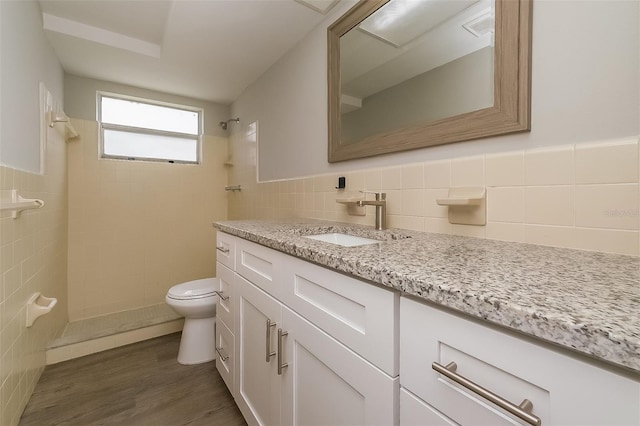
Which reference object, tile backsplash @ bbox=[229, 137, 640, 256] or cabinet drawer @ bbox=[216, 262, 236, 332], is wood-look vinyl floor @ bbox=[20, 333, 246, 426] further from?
tile backsplash @ bbox=[229, 137, 640, 256]

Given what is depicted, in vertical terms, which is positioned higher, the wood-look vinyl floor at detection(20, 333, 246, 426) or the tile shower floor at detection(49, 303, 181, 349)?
the tile shower floor at detection(49, 303, 181, 349)

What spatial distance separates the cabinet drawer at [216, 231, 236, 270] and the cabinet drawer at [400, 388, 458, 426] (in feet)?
3.34

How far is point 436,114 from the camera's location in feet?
3.66

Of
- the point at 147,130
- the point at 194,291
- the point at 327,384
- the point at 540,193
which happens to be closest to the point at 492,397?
the point at 327,384

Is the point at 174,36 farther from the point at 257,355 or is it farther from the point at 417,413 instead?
the point at 417,413

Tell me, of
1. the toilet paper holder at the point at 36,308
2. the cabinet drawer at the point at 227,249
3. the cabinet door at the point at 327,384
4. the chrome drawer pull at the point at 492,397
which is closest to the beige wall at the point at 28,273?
the toilet paper holder at the point at 36,308

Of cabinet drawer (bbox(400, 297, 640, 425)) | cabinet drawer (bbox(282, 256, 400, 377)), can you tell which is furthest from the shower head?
cabinet drawer (bbox(400, 297, 640, 425))

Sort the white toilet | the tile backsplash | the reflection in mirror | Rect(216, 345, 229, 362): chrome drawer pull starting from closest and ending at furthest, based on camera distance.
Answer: the tile backsplash, the reflection in mirror, Rect(216, 345, 229, 362): chrome drawer pull, the white toilet

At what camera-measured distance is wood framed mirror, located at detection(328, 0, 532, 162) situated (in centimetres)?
90

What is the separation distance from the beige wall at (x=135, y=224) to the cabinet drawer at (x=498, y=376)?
2.93m

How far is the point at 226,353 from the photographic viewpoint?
1491 millimetres

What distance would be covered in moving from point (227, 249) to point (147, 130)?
6.98ft

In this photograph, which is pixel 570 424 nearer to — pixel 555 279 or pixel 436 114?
pixel 555 279

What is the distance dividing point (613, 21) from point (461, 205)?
597 mm
